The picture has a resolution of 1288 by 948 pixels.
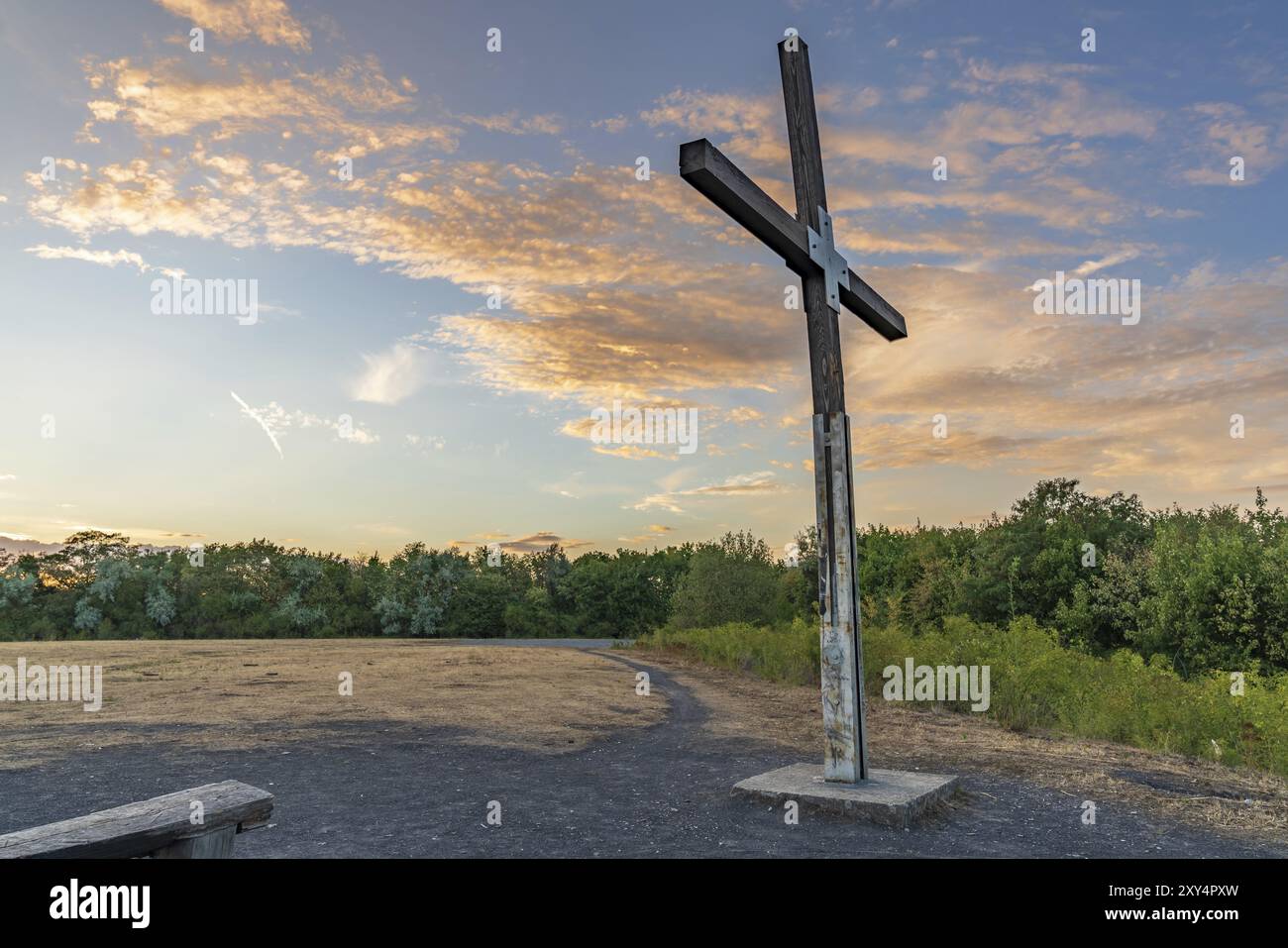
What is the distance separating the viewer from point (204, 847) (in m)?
3.88

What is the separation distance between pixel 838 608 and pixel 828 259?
350 cm

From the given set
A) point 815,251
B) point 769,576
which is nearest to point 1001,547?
point 769,576

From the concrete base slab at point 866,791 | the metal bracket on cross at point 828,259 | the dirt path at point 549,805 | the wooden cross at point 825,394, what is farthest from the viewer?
the metal bracket on cross at point 828,259

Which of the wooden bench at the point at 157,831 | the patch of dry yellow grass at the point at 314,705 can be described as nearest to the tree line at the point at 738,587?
the patch of dry yellow grass at the point at 314,705

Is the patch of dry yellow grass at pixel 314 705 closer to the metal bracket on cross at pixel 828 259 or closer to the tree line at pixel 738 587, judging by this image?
the metal bracket on cross at pixel 828 259

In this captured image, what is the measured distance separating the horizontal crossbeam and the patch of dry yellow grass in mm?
6939

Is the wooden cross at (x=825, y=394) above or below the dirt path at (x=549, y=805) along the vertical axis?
above

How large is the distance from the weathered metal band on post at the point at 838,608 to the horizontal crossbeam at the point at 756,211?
162 cm

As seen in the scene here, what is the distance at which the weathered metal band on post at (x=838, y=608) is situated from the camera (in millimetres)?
7973

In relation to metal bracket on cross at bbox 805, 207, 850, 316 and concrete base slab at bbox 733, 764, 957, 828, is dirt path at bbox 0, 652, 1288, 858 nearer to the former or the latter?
concrete base slab at bbox 733, 764, 957, 828

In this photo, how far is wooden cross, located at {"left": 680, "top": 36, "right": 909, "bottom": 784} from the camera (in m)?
7.96

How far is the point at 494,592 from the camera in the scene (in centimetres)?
6681
